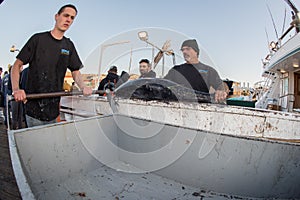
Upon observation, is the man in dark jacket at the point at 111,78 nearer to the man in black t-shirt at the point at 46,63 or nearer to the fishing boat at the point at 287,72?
the man in black t-shirt at the point at 46,63

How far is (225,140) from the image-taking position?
140 cm

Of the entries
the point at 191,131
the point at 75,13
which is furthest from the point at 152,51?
the point at 191,131

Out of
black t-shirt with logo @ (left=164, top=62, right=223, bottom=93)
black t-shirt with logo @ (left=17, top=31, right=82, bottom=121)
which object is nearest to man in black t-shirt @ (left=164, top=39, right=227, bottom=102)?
black t-shirt with logo @ (left=164, top=62, right=223, bottom=93)

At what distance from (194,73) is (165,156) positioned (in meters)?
1.43

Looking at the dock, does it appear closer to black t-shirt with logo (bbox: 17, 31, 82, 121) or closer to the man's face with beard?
black t-shirt with logo (bbox: 17, 31, 82, 121)

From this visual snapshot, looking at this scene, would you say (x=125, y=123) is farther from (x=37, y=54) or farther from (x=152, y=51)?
(x=152, y=51)

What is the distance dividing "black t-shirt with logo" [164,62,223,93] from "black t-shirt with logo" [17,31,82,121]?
156 centimetres

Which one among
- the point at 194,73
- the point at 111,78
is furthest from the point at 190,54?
the point at 111,78

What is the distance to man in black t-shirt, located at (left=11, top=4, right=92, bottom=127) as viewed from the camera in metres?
1.71

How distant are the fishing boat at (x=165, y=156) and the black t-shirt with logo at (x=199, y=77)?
357mm

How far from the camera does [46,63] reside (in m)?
1.76

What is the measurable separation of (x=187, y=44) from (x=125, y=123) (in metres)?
1.54

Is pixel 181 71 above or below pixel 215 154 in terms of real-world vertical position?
above

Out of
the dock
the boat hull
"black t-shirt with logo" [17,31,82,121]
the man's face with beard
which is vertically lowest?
the dock
